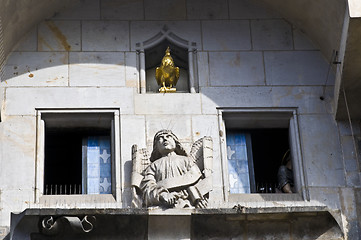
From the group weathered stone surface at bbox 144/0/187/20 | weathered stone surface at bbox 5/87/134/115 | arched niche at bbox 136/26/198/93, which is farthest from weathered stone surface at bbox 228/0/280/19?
weathered stone surface at bbox 5/87/134/115

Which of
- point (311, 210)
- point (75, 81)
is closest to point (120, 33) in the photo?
point (75, 81)

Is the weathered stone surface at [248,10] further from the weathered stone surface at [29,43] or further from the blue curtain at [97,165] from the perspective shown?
the weathered stone surface at [29,43]

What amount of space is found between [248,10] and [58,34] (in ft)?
9.13

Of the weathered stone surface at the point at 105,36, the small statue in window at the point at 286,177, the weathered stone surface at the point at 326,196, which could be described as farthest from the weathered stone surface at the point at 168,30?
the weathered stone surface at the point at 326,196

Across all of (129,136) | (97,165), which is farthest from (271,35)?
(97,165)

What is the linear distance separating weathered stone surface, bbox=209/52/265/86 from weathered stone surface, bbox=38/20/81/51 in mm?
1950

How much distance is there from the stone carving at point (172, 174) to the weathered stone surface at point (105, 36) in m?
1.73

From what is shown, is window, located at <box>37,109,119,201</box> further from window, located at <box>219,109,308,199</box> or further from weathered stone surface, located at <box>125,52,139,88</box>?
window, located at <box>219,109,308,199</box>

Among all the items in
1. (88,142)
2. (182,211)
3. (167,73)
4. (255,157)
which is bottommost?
(182,211)

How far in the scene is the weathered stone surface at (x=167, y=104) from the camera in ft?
48.8

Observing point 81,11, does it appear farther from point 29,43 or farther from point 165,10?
point 165,10

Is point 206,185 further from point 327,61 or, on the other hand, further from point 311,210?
point 327,61

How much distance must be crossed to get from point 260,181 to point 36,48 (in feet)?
12.3

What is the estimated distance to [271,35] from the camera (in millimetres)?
15648
